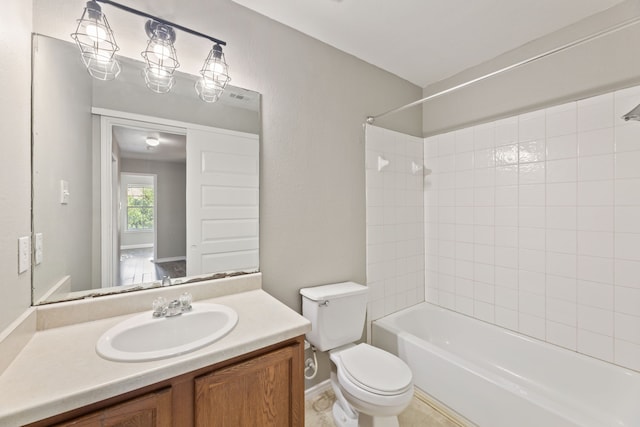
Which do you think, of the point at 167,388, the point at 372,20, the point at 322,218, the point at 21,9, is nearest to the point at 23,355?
the point at 167,388

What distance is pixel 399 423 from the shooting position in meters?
1.63

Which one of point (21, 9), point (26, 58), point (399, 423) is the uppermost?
point (21, 9)

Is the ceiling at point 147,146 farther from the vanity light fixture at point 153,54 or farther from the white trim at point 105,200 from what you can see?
the vanity light fixture at point 153,54

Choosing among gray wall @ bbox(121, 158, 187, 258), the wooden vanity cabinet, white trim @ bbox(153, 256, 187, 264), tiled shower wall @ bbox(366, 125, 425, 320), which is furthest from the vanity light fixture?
the wooden vanity cabinet

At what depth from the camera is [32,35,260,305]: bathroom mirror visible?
109 centimetres

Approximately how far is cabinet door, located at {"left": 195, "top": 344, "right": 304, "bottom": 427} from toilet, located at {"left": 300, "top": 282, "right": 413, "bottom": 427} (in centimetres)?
41

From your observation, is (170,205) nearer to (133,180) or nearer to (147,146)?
(133,180)

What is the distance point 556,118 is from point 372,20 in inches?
55.6

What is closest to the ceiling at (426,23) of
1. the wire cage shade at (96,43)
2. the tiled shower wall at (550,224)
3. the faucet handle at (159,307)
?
the tiled shower wall at (550,224)

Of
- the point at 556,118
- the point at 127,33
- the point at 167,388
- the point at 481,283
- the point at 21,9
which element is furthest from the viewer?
the point at 481,283

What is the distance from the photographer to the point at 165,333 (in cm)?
115

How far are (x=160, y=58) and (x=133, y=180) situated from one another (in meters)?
0.62

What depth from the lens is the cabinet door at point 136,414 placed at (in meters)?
0.72

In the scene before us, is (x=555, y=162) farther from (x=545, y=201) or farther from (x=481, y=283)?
(x=481, y=283)
